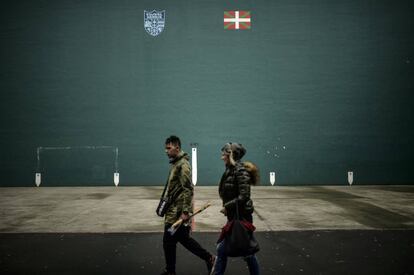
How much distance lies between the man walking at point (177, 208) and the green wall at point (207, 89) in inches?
480

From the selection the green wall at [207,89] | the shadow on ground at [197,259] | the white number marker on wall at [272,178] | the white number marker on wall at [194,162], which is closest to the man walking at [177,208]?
the shadow on ground at [197,259]

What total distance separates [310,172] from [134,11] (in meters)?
12.2

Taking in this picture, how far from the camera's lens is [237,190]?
12.8 feet

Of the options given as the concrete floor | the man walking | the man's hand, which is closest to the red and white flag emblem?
the concrete floor

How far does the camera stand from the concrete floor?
25.1ft

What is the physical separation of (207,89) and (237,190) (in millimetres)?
13430

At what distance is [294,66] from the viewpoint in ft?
55.9

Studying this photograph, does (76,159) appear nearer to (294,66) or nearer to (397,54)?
(294,66)

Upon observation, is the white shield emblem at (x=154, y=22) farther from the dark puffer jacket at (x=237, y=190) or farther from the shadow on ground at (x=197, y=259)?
the dark puffer jacket at (x=237, y=190)

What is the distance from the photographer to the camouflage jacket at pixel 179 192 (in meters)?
4.38

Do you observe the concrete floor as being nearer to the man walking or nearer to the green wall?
the man walking

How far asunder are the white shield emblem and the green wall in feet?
0.92

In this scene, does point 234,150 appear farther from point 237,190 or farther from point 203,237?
point 203,237

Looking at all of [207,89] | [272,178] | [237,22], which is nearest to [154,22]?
[237,22]
